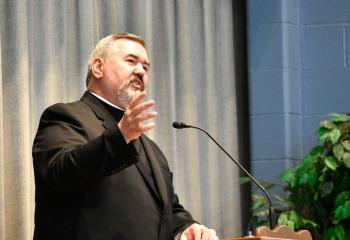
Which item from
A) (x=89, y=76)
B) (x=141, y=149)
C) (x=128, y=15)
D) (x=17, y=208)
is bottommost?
(x=17, y=208)

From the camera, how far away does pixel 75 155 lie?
8.55 ft

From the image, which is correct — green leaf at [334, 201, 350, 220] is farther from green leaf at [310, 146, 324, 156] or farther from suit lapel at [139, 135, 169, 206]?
suit lapel at [139, 135, 169, 206]

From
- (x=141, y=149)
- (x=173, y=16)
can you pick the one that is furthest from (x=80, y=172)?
(x=173, y=16)

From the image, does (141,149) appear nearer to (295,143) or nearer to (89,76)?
(89,76)

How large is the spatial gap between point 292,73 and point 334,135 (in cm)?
75

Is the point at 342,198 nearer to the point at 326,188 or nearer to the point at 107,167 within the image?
the point at 326,188

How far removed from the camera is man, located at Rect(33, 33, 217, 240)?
257 cm

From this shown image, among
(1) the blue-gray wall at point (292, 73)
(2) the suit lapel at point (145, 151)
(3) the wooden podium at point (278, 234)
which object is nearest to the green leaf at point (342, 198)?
(1) the blue-gray wall at point (292, 73)

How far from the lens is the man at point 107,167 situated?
2.57 metres

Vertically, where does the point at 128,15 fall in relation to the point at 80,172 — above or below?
above

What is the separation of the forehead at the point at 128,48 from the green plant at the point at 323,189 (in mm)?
1623

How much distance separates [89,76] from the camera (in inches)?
132

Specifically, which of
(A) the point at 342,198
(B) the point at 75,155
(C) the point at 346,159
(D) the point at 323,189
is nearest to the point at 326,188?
(D) the point at 323,189

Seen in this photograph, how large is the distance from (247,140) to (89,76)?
2.18 metres
